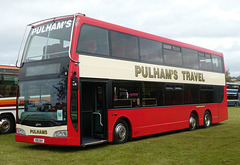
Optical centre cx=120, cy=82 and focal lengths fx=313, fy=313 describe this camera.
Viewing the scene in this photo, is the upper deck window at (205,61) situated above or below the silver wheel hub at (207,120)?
above

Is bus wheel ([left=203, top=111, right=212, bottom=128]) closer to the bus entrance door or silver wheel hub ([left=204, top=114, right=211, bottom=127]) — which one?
silver wheel hub ([left=204, top=114, right=211, bottom=127])

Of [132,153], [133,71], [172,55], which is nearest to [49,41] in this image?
[133,71]

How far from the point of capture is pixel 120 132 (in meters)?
11.4

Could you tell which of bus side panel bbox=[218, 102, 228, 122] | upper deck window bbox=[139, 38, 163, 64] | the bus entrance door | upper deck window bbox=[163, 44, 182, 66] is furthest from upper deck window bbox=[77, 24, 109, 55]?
bus side panel bbox=[218, 102, 228, 122]

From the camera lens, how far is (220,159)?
26.8ft

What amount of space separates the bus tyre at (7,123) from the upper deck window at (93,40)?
716 cm

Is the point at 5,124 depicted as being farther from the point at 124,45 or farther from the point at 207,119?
the point at 207,119

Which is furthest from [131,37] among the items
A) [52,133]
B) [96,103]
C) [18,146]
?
[18,146]

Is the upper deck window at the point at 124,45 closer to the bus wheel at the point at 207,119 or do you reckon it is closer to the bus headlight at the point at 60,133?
the bus headlight at the point at 60,133

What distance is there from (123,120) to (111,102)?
1022 mm

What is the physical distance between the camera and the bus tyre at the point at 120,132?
36.8ft

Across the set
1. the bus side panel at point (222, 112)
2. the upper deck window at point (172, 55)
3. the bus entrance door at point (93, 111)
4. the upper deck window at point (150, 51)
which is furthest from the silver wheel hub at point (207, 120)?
the bus entrance door at point (93, 111)

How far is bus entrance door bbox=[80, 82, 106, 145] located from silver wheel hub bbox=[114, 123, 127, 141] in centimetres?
63

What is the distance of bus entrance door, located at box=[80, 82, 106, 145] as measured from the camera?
10953mm
